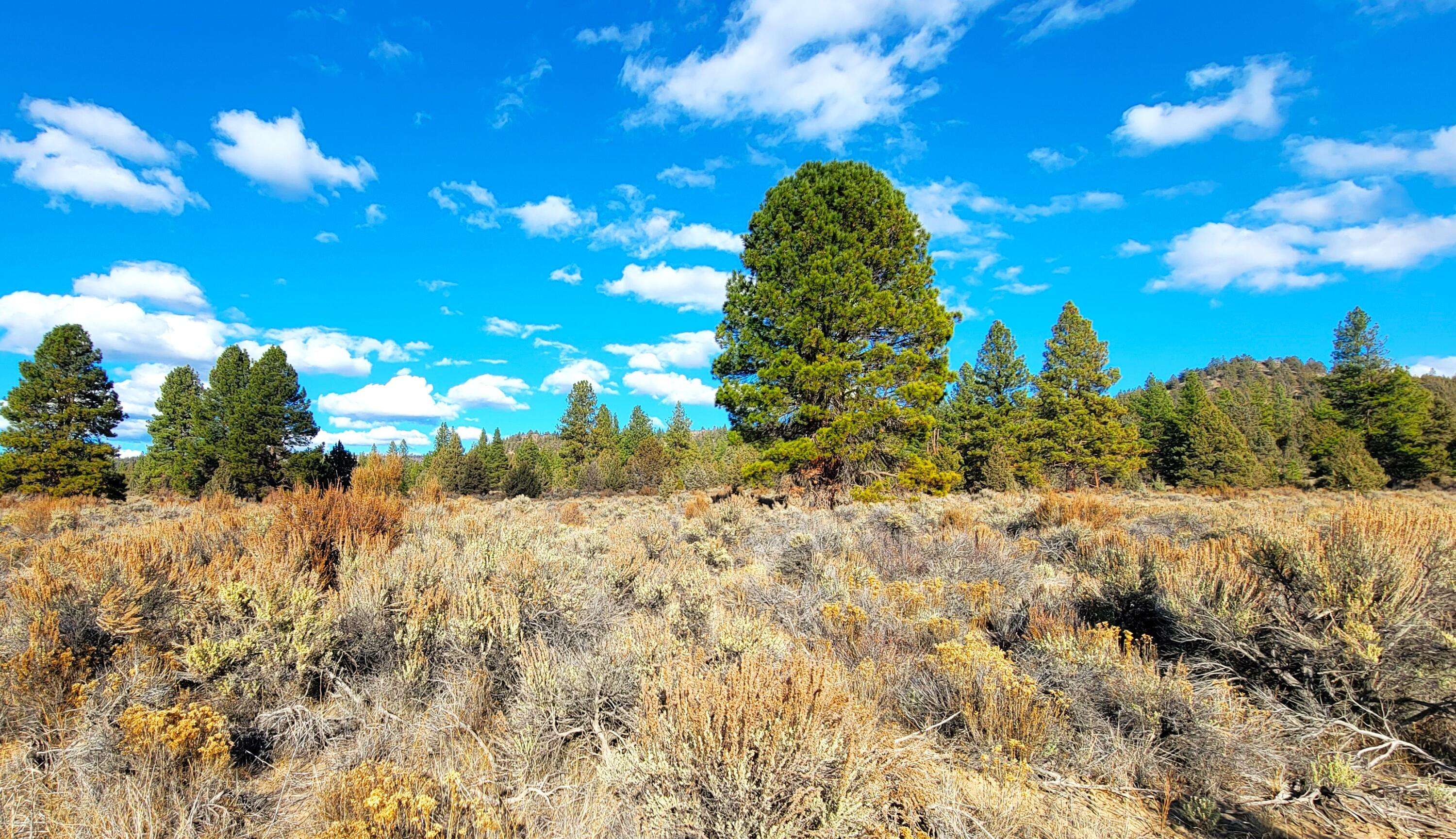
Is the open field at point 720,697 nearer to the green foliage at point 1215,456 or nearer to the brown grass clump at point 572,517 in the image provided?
the brown grass clump at point 572,517

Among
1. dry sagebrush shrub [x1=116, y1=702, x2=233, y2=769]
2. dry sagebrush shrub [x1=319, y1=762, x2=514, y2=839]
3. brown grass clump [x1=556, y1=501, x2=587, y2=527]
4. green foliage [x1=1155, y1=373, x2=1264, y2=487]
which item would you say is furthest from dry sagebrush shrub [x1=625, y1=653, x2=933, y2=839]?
green foliage [x1=1155, y1=373, x2=1264, y2=487]

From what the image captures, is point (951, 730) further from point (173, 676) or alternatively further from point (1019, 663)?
point (173, 676)

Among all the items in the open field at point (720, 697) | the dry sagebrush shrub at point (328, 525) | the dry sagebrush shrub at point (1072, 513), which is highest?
the dry sagebrush shrub at point (328, 525)

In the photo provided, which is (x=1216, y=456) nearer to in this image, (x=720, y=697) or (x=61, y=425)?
(x=720, y=697)

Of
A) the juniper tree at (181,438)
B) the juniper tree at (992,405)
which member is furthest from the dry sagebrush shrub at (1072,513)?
the juniper tree at (181,438)

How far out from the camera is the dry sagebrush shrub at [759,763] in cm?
206

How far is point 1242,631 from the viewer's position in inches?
138

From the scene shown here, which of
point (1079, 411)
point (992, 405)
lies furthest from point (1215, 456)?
point (992, 405)

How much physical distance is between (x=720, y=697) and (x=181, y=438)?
40821mm

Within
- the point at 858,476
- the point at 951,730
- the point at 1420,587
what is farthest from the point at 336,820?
the point at 858,476

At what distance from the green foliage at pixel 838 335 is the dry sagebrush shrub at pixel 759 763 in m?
11.1

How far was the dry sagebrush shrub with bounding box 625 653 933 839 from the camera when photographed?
2.06m

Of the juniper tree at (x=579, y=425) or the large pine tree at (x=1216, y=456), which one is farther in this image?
the juniper tree at (x=579, y=425)

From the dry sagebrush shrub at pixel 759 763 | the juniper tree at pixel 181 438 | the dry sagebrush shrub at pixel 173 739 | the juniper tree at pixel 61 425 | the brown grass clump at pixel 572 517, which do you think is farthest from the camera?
the juniper tree at pixel 181 438
